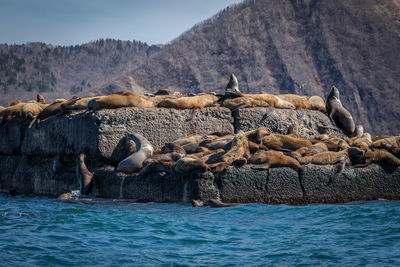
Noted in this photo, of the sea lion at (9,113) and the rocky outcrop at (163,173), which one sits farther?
the sea lion at (9,113)

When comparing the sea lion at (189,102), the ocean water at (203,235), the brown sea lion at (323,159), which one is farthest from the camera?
the sea lion at (189,102)

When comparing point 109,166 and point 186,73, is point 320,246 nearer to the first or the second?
point 109,166

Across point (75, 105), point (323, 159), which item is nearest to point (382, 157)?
point (323, 159)

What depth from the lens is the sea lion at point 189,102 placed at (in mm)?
12094

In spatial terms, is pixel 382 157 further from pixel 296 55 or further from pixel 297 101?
pixel 296 55

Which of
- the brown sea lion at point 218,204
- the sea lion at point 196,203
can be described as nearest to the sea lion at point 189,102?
the sea lion at point 196,203

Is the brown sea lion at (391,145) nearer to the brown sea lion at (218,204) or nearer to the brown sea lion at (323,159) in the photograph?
the brown sea lion at (323,159)

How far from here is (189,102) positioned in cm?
1227

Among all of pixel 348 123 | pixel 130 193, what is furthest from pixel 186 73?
pixel 130 193

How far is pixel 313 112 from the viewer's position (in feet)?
46.5

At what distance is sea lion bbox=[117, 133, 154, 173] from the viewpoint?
415 inches

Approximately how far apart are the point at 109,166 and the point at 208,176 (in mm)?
2988

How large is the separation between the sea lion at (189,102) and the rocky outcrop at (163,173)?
176 millimetres

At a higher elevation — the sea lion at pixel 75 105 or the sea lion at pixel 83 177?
the sea lion at pixel 75 105
